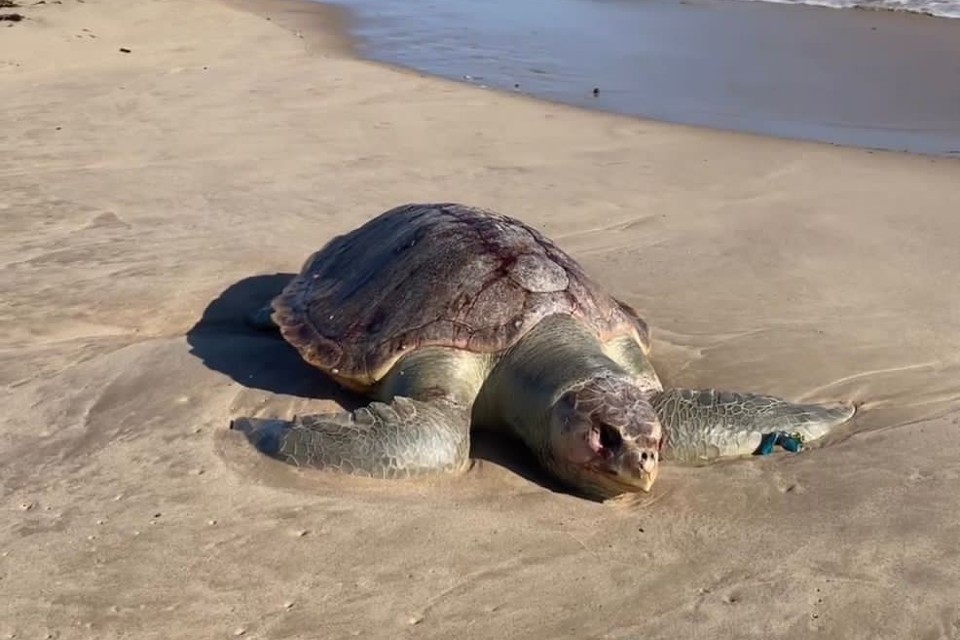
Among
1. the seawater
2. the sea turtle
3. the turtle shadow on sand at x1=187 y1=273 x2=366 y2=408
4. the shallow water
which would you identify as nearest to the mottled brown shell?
the sea turtle

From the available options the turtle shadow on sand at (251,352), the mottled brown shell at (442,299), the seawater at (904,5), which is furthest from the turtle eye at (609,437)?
the seawater at (904,5)

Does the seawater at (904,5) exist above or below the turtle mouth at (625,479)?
A: above

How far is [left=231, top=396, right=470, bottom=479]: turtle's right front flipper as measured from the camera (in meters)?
3.26

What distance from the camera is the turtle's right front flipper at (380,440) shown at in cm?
326

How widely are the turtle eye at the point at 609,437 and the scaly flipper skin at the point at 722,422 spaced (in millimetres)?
395

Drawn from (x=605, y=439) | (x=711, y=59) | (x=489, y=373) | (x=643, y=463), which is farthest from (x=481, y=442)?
(x=711, y=59)

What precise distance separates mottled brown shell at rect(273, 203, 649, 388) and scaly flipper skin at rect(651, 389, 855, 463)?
0.45 metres

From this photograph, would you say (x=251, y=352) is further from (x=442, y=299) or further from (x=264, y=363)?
(x=442, y=299)

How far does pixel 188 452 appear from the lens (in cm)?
344

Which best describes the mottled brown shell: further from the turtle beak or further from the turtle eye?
the turtle beak

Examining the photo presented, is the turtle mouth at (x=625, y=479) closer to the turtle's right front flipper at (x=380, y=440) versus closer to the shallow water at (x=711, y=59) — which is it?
the turtle's right front flipper at (x=380, y=440)

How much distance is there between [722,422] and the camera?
3479 mm

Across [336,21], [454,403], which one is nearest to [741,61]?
[336,21]

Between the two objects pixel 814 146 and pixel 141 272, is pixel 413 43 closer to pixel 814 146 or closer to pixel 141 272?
pixel 814 146
